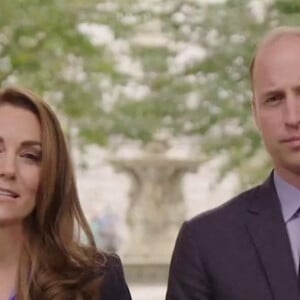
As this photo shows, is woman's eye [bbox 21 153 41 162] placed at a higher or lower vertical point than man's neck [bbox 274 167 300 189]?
higher

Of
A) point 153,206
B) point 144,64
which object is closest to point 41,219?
point 144,64

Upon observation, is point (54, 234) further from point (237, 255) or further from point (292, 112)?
point (292, 112)

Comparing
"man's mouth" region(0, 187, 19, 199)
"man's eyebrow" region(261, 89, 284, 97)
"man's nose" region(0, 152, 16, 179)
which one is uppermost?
"man's eyebrow" region(261, 89, 284, 97)

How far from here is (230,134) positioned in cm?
662

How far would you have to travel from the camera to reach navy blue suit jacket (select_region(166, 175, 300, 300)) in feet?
7.83

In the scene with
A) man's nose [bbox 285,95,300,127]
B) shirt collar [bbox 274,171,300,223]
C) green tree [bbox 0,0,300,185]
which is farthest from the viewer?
green tree [bbox 0,0,300,185]

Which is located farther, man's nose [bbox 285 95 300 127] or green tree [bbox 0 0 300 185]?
green tree [bbox 0 0 300 185]

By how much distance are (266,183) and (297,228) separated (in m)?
0.16

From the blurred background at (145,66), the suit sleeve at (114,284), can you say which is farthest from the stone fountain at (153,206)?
the suit sleeve at (114,284)

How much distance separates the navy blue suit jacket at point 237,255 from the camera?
2387 mm

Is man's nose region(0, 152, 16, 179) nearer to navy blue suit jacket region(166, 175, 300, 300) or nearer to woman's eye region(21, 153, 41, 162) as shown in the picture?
woman's eye region(21, 153, 41, 162)

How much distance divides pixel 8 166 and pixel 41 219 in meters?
0.21

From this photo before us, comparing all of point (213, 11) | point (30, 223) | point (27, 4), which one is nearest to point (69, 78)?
point (27, 4)

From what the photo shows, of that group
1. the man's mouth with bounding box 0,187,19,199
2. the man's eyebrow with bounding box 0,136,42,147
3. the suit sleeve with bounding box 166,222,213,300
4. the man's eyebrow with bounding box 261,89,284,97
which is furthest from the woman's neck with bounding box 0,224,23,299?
the man's eyebrow with bounding box 261,89,284,97
